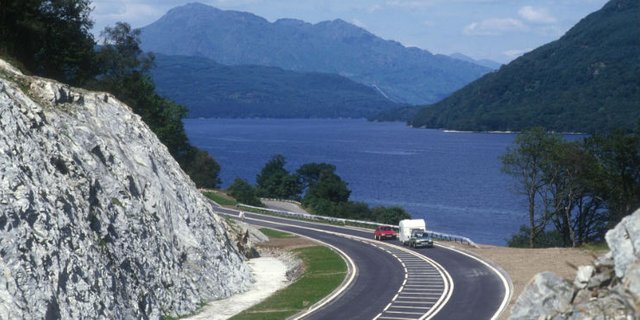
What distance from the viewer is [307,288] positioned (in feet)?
159

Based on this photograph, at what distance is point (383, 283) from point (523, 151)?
36.2m

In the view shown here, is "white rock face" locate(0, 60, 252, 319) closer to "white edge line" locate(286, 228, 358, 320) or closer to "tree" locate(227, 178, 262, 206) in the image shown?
"white edge line" locate(286, 228, 358, 320)

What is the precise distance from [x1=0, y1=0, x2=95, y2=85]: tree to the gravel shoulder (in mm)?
34502

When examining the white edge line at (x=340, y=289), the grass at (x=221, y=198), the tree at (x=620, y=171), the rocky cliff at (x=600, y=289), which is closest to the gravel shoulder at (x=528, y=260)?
the white edge line at (x=340, y=289)

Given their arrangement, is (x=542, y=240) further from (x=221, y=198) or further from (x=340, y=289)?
(x=340, y=289)

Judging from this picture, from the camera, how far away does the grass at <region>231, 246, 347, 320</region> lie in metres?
41.8

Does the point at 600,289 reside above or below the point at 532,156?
below

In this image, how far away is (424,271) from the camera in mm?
52812

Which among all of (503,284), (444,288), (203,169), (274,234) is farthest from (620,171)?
(203,169)

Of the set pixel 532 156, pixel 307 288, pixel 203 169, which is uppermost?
pixel 532 156

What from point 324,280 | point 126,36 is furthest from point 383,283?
point 126,36

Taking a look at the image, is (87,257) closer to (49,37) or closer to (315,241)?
(49,37)

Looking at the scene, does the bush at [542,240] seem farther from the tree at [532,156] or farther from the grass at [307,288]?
the grass at [307,288]

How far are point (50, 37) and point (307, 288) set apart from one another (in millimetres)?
28294
